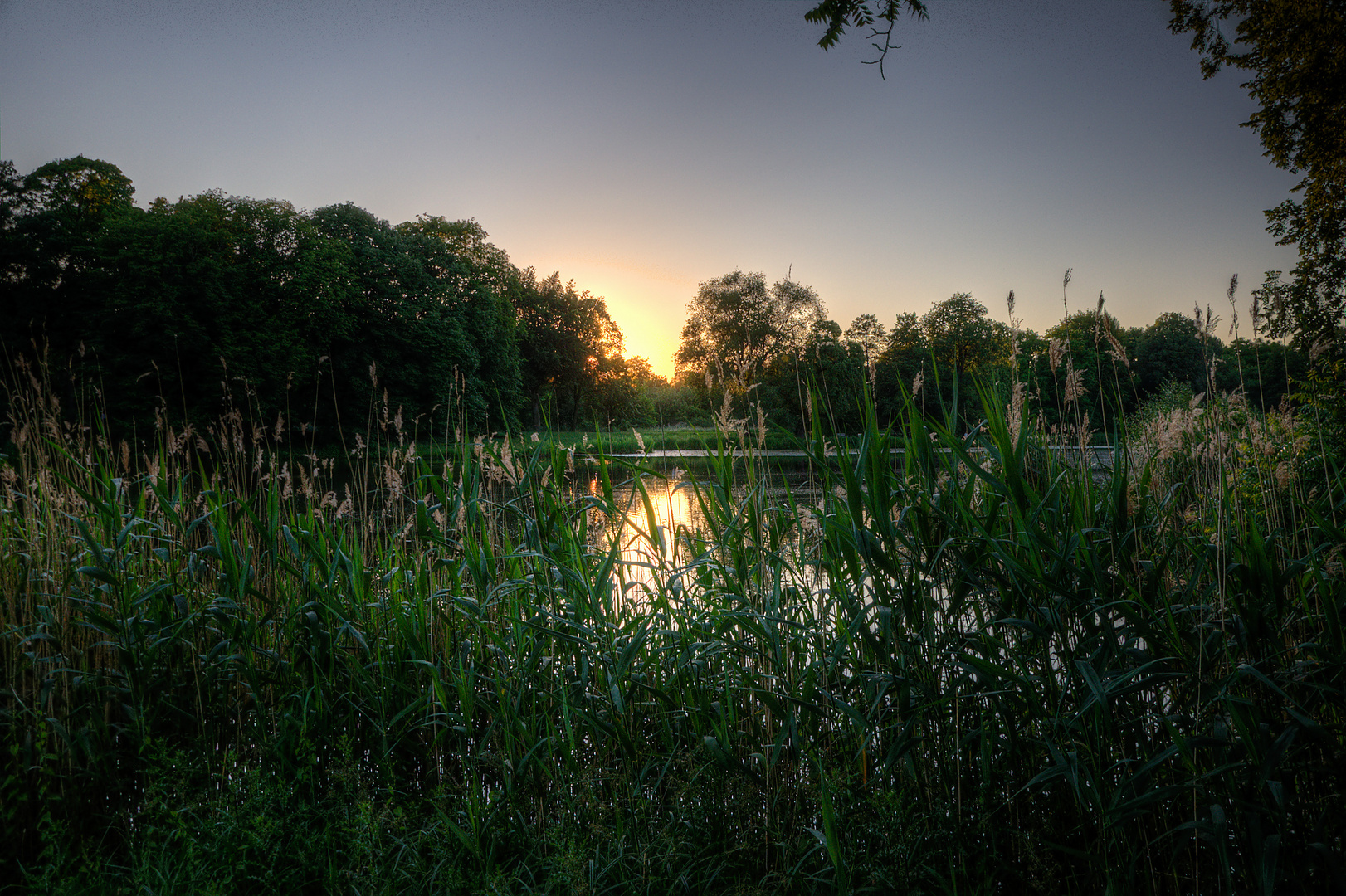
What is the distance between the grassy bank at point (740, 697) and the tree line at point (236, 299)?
13566 millimetres

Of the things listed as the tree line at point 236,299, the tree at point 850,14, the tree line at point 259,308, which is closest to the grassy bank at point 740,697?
the tree at point 850,14

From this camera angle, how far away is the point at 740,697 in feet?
7.70

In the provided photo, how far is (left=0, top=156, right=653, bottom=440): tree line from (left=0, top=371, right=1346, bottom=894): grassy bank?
534 inches

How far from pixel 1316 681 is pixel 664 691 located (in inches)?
73.6

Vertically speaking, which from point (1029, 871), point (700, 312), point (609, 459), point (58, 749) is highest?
point (700, 312)

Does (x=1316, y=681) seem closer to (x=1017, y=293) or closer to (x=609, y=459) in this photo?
(x=1017, y=293)

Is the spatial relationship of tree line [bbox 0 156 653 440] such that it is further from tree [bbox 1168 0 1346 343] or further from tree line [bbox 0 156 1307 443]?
tree [bbox 1168 0 1346 343]

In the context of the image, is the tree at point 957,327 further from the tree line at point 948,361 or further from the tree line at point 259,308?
the tree line at point 259,308

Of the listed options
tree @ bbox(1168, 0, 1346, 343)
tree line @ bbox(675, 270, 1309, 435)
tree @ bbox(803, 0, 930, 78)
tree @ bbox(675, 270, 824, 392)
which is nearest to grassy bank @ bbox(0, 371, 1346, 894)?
tree line @ bbox(675, 270, 1309, 435)

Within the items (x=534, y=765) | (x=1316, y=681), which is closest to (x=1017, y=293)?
(x=1316, y=681)

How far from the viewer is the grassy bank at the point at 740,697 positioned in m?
1.74

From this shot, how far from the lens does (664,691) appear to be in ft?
7.27

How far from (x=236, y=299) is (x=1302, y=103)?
27.8m

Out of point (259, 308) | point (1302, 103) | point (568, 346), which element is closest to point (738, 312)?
Answer: point (568, 346)
